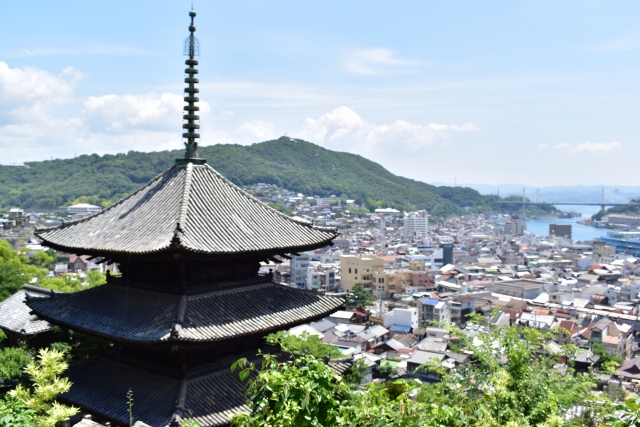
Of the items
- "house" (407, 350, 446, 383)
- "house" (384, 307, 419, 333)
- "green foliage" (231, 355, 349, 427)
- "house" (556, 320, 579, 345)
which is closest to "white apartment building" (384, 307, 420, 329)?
"house" (384, 307, 419, 333)

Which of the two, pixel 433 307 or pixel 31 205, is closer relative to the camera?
pixel 433 307

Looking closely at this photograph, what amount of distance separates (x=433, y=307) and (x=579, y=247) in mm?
97900

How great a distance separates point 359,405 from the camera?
26.0 feet

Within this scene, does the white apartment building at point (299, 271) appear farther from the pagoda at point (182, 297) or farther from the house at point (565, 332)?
the pagoda at point (182, 297)

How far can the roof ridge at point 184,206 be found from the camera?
11.7 metres

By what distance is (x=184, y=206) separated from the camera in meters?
13.8

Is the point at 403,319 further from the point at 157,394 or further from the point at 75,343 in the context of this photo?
the point at 157,394

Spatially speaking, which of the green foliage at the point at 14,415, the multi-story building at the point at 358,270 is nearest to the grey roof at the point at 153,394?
the green foliage at the point at 14,415

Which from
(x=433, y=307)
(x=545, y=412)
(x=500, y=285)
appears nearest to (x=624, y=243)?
(x=500, y=285)

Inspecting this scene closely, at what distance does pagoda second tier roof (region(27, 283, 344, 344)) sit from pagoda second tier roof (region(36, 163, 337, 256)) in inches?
54.6

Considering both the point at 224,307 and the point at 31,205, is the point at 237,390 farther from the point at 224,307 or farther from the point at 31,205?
the point at 31,205

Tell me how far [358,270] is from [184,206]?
7868cm

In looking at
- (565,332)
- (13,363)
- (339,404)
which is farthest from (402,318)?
(339,404)

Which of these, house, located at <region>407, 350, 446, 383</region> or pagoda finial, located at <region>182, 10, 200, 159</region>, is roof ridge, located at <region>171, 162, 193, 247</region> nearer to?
pagoda finial, located at <region>182, 10, 200, 159</region>
